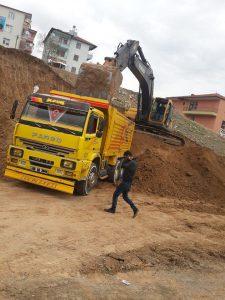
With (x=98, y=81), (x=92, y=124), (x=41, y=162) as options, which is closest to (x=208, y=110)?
(x=98, y=81)

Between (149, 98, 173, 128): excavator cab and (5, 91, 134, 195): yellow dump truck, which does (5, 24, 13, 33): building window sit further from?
(5, 91, 134, 195): yellow dump truck

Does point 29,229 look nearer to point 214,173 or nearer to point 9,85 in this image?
point 214,173

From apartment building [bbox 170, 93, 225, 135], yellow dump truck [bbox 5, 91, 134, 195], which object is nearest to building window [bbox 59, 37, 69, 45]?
apartment building [bbox 170, 93, 225, 135]

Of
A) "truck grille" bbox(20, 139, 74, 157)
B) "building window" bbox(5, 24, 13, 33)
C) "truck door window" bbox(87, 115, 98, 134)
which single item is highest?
"building window" bbox(5, 24, 13, 33)

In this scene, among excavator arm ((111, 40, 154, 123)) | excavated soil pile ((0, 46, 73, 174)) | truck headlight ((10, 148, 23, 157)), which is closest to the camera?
truck headlight ((10, 148, 23, 157))

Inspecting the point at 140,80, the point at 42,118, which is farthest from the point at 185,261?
the point at 140,80

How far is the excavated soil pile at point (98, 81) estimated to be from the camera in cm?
1994

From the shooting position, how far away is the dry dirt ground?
639 cm

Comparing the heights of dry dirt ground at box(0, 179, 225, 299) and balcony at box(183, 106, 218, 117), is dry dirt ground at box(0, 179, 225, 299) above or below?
below

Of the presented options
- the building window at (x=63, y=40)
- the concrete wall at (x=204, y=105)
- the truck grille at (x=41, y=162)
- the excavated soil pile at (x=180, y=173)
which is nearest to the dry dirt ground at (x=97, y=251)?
the truck grille at (x=41, y=162)

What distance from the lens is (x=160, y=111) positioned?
2419 centimetres

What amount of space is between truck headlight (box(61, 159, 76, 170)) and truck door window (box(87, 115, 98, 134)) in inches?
46.5

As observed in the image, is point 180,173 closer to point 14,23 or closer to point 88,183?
point 88,183

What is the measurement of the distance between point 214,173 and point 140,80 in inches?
246
